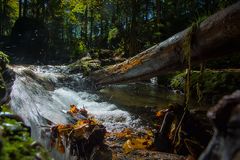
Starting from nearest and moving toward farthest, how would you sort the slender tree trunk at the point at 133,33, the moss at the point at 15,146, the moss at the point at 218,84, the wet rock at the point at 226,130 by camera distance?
the moss at the point at 15,146 < the wet rock at the point at 226,130 < the moss at the point at 218,84 < the slender tree trunk at the point at 133,33

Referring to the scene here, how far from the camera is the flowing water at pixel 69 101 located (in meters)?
5.30

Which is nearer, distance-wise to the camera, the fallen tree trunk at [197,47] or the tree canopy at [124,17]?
the fallen tree trunk at [197,47]

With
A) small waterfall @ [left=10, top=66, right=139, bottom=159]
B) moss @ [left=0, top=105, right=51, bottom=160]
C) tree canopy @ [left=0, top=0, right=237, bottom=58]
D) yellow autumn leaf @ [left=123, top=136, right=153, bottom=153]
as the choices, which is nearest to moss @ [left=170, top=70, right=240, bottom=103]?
tree canopy @ [left=0, top=0, right=237, bottom=58]

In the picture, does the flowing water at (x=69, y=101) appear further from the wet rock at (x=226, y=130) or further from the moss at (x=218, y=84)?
the wet rock at (x=226, y=130)

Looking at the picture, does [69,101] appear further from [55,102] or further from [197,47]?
[197,47]

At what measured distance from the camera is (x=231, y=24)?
14.3 feet

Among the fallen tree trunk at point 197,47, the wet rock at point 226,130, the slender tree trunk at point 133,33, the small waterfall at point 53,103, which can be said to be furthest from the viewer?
the slender tree trunk at point 133,33

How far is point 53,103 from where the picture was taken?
7.93 m

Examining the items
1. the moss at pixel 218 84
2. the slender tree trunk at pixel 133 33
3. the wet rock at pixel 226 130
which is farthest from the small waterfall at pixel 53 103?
the slender tree trunk at pixel 133 33

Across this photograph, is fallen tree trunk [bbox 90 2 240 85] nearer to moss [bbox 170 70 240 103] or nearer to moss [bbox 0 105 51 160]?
moss [bbox 0 105 51 160]

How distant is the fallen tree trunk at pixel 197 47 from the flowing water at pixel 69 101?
177 centimetres

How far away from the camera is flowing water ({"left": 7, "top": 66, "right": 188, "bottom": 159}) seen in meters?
5.30

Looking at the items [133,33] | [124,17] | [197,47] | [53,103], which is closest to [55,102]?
[53,103]

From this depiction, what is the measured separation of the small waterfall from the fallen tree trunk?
160 centimetres
